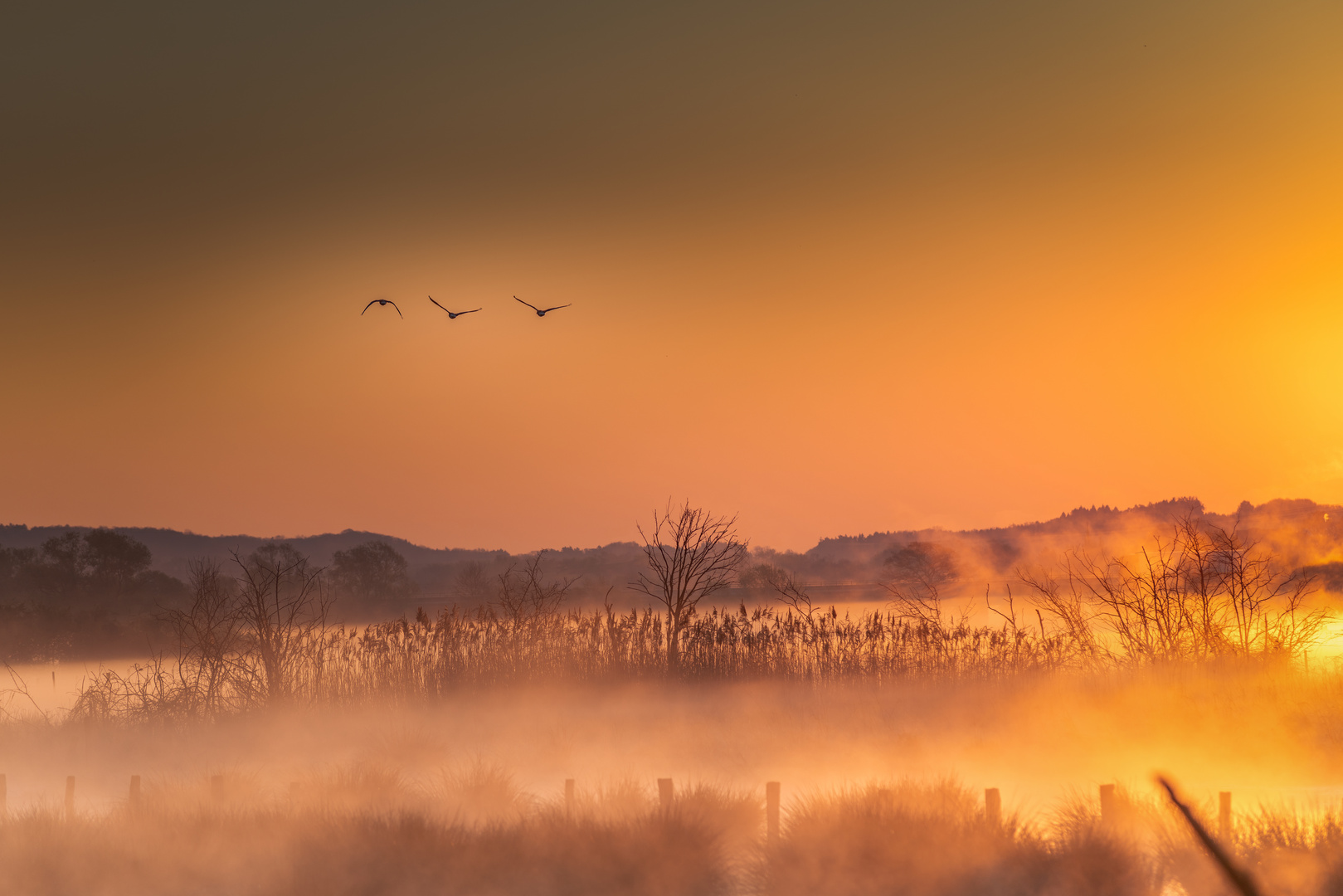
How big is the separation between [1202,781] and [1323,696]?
4163mm

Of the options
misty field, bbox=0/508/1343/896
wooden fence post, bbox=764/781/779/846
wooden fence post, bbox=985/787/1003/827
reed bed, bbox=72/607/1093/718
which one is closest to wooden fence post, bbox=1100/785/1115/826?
misty field, bbox=0/508/1343/896

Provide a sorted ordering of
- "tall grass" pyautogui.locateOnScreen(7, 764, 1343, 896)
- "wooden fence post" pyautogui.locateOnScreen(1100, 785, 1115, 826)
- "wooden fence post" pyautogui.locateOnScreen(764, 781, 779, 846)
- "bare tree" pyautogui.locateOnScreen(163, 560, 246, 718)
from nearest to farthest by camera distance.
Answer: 1. "tall grass" pyautogui.locateOnScreen(7, 764, 1343, 896)
2. "wooden fence post" pyautogui.locateOnScreen(1100, 785, 1115, 826)
3. "wooden fence post" pyautogui.locateOnScreen(764, 781, 779, 846)
4. "bare tree" pyautogui.locateOnScreen(163, 560, 246, 718)

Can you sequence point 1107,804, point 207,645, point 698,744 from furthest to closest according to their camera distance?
point 207,645 < point 698,744 < point 1107,804

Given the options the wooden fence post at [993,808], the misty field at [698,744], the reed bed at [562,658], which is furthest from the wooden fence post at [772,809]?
the reed bed at [562,658]

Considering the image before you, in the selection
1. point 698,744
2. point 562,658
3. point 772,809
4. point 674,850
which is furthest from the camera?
point 562,658

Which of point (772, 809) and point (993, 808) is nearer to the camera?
point (993, 808)

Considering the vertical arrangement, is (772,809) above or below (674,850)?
above

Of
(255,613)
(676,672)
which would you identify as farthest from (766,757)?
(255,613)

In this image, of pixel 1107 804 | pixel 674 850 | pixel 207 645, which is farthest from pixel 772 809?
pixel 207 645

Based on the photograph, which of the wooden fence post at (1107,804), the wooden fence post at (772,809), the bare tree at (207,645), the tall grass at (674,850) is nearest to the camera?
the tall grass at (674,850)

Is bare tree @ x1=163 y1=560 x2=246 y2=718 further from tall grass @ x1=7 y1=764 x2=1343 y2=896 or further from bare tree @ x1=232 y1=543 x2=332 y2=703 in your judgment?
tall grass @ x1=7 y1=764 x2=1343 y2=896

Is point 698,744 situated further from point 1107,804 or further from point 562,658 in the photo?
point 1107,804

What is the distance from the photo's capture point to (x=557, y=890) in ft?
25.5

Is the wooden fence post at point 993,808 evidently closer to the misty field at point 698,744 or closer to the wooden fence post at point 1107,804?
the misty field at point 698,744
